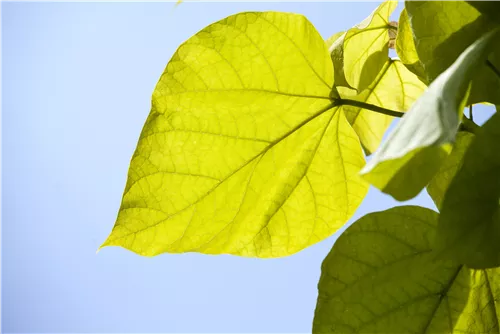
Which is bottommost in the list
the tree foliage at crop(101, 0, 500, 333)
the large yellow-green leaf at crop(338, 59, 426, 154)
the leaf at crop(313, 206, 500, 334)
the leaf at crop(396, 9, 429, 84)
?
the leaf at crop(313, 206, 500, 334)

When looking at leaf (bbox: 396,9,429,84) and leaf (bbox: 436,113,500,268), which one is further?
leaf (bbox: 396,9,429,84)

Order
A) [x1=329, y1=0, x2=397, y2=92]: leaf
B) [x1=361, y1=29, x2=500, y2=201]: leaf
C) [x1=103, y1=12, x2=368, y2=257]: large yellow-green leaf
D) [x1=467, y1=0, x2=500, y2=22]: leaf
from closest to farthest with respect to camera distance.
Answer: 1. [x1=361, y1=29, x2=500, y2=201]: leaf
2. [x1=467, y1=0, x2=500, y2=22]: leaf
3. [x1=103, y1=12, x2=368, y2=257]: large yellow-green leaf
4. [x1=329, y1=0, x2=397, y2=92]: leaf

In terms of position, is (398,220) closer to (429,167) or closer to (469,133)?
(469,133)

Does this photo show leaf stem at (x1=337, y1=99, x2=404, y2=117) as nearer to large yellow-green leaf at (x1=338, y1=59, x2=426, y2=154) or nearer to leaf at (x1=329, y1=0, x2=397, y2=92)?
leaf at (x1=329, y1=0, x2=397, y2=92)

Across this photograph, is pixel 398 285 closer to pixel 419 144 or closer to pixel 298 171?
pixel 298 171

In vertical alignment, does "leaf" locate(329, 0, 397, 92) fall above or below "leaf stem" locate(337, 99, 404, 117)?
above

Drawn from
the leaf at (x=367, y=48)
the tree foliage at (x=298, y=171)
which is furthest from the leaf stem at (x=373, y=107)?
the leaf at (x=367, y=48)

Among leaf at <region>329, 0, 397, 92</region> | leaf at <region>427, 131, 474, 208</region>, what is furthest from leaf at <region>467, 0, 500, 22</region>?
leaf at <region>329, 0, 397, 92</region>
